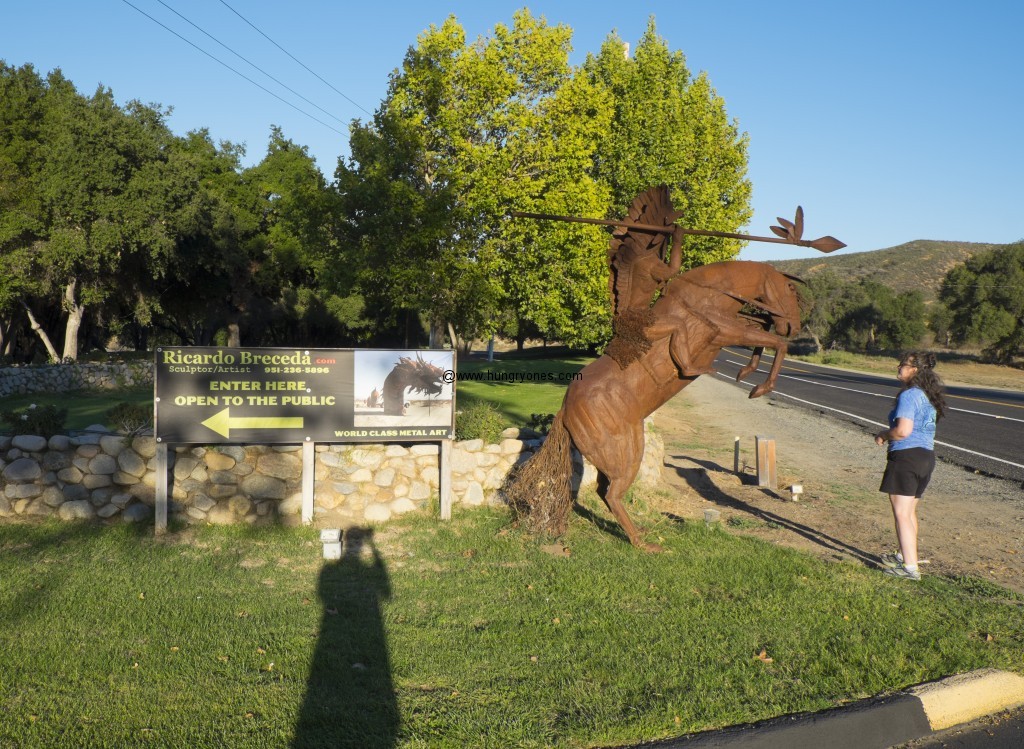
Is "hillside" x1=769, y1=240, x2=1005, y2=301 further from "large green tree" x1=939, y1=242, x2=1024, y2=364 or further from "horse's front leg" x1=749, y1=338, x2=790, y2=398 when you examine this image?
"horse's front leg" x1=749, y1=338, x2=790, y2=398

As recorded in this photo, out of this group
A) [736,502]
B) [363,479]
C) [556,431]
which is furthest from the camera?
[736,502]

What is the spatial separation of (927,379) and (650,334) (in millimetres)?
2476

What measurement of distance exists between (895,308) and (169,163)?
234 ft

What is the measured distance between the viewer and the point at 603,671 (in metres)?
4.84

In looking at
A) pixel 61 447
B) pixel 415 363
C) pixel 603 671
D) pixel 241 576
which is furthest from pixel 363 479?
pixel 603 671

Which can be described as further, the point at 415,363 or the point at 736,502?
the point at 736,502

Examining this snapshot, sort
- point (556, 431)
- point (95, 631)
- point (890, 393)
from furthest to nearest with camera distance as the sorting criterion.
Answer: point (890, 393), point (556, 431), point (95, 631)

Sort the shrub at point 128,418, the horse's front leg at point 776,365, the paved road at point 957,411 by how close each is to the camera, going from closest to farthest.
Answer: the horse's front leg at point 776,365 → the shrub at point 128,418 → the paved road at point 957,411

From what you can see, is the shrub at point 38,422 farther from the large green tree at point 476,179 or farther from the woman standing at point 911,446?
the large green tree at point 476,179

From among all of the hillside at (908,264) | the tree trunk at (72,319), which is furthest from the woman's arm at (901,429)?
the hillside at (908,264)

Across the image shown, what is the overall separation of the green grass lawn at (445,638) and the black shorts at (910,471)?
80 cm

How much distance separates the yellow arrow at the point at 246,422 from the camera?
8.25 m

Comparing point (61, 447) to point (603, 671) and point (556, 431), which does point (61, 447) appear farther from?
point (603, 671)

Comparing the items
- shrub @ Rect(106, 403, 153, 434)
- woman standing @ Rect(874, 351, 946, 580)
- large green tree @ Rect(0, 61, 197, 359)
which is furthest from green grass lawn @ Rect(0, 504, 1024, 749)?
large green tree @ Rect(0, 61, 197, 359)
